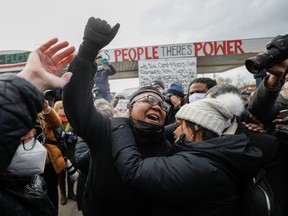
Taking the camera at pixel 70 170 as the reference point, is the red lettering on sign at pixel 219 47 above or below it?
above

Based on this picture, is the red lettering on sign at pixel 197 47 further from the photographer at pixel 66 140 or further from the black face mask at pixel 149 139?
the black face mask at pixel 149 139

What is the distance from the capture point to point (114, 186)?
4.23ft

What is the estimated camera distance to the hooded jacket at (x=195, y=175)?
1.07 metres

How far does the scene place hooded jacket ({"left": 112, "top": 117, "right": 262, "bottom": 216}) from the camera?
3.52 ft

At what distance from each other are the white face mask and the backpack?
2.75ft

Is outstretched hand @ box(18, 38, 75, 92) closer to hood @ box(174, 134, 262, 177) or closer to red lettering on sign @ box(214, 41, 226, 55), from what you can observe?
hood @ box(174, 134, 262, 177)

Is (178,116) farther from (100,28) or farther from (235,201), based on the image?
(100,28)

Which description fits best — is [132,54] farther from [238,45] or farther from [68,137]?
[68,137]

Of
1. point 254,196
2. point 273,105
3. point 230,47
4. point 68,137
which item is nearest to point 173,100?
point 273,105

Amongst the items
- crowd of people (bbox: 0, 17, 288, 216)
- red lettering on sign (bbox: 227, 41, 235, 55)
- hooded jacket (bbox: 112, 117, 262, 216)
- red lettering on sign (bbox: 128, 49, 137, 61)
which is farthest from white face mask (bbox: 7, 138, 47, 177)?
red lettering on sign (bbox: 227, 41, 235, 55)

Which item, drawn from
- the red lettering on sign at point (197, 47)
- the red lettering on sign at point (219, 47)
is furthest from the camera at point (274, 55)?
the red lettering on sign at point (219, 47)

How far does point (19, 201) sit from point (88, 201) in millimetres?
536

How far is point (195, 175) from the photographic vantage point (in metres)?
1.07

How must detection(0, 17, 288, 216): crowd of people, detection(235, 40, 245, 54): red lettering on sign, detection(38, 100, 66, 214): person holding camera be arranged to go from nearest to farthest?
detection(0, 17, 288, 216): crowd of people
detection(38, 100, 66, 214): person holding camera
detection(235, 40, 245, 54): red lettering on sign
